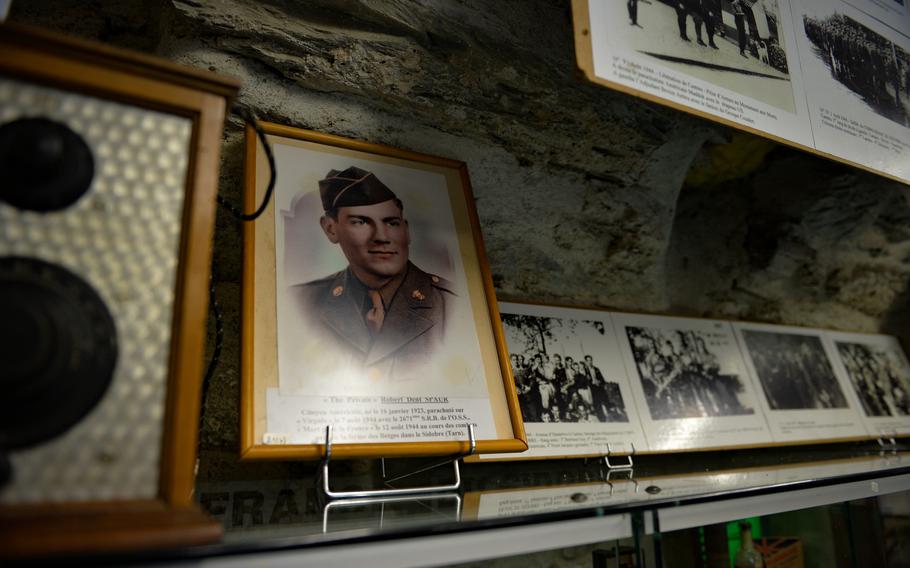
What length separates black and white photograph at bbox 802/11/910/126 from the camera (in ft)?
4.95

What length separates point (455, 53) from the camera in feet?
4.27

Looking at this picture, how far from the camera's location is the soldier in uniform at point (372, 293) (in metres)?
1.07

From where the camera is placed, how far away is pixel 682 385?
1.62 meters

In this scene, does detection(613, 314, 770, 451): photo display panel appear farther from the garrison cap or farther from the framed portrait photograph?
the garrison cap

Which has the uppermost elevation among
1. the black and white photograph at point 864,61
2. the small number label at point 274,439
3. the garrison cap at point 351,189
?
the black and white photograph at point 864,61

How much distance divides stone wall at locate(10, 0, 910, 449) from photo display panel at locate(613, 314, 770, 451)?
108 mm

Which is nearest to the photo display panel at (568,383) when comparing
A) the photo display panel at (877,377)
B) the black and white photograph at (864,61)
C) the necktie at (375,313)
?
the necktie at (375,313)

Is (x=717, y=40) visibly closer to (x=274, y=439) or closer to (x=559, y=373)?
(x=559, y=373)

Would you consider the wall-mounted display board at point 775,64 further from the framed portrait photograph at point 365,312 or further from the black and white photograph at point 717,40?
the framed portrait photograph at point 365,312

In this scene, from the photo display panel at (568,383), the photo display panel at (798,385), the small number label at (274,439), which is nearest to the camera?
the small number label at (274,439)

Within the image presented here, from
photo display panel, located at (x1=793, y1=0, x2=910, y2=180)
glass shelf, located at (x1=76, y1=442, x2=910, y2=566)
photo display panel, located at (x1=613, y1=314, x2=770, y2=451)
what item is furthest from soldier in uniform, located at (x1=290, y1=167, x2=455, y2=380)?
photo display panel, located at (x1=793, y1=0, x2=910, y2=180)

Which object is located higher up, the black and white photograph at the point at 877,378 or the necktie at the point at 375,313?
the necktie at the point at 375,313

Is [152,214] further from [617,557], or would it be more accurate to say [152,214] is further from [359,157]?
[617,557]

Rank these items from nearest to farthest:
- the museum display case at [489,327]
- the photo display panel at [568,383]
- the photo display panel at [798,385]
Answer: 1. the museum display case at [489,327]
2. the photo display panel at [568,383]
3. the photo display panel at [798,385]
